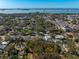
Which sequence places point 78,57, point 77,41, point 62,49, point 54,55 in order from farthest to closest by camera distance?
point 77,41
point 62,49
point 78,57
point 54,55

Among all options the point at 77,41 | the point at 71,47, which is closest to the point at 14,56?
the point at 71,47

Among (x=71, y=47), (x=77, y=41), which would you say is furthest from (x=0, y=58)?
(x=77, y=41)

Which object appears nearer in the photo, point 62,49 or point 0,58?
point 0,58

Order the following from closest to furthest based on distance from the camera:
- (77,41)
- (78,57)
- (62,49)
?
(78,57) < (62,49) < (77,41)

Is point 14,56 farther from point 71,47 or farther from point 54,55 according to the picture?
point 71,47

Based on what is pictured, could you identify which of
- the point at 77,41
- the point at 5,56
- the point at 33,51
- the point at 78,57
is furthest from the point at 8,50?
the point at 77,41

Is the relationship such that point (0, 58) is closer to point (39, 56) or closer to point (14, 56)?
point (14, 56)

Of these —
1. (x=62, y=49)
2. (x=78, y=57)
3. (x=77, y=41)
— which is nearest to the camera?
(x=78, y=57)

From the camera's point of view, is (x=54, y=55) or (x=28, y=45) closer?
(x=54, y=55)

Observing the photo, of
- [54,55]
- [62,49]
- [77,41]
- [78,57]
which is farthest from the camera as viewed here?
[77,41]
